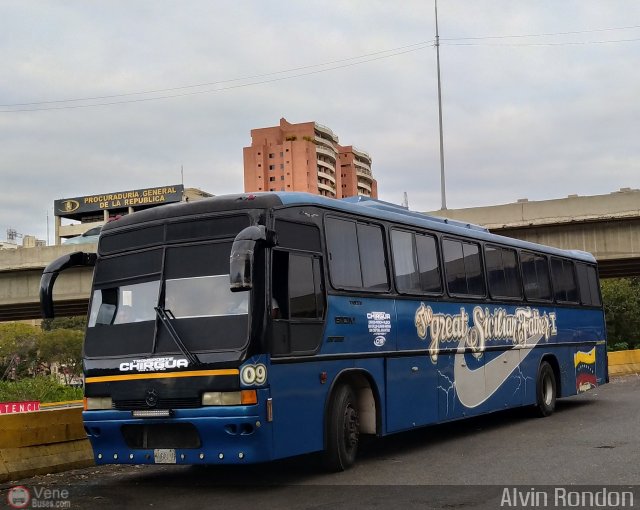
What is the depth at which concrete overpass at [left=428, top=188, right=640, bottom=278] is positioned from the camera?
31234 mm

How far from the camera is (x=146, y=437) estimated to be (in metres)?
9.09

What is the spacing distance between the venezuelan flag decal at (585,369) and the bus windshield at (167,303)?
1094cm

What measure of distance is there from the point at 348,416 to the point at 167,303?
2.56 metres

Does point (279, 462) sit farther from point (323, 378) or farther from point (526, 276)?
point (526, 276)

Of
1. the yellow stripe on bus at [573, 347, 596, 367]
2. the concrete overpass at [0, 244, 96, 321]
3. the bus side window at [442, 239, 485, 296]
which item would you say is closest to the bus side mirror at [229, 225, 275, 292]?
the bus side window at [442, 239, 485, 296]

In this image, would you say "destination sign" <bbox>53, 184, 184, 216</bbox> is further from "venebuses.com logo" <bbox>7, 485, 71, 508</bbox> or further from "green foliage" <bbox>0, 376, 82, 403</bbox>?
"venebuses.com logo" <bbox>7, 485, 71, 508</bbox>

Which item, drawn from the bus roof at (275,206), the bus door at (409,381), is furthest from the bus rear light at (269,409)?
the bus door at (409,381)

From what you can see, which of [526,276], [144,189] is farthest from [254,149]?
[526,276]

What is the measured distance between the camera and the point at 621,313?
61438 millimetres

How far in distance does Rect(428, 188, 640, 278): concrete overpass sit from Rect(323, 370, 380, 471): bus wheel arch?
2253cm

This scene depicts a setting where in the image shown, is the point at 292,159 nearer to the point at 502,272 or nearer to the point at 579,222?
the point at 579,222

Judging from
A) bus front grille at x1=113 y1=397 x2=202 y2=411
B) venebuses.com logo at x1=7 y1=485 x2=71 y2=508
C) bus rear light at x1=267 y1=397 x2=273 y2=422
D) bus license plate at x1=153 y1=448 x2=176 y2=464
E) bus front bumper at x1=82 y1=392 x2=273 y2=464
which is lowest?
venebuses.com logo at x1=7 y1=485 x2=71 y2=508

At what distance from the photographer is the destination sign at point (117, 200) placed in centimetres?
14325

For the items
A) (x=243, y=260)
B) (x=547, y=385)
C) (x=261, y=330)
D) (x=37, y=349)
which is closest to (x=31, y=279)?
(x=547, y=385)
